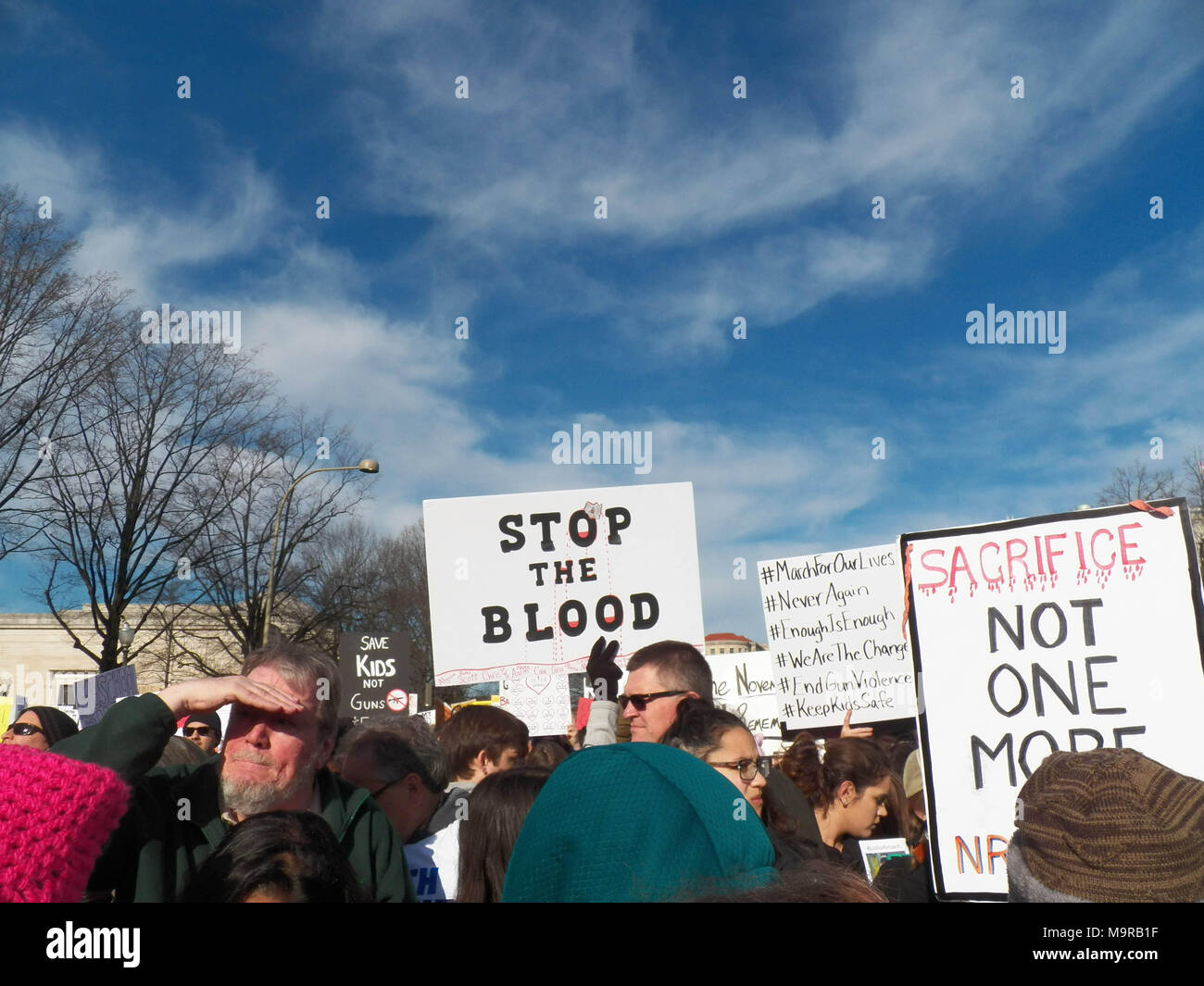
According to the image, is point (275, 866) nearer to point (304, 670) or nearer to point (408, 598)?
point (304, 670)

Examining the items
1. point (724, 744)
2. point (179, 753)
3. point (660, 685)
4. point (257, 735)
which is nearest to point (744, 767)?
point (724, 744)

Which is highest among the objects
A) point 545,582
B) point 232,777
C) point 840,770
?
point 545,582

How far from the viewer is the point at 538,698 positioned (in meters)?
6.23

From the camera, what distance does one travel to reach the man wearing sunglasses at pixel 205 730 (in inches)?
280

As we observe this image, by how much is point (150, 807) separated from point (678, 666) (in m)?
2.43

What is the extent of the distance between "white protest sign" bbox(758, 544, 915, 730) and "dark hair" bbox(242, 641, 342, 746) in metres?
6.36

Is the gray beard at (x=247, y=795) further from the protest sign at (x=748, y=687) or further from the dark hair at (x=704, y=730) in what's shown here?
the protest sign at (x=748, y=687)

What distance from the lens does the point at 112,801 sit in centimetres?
182

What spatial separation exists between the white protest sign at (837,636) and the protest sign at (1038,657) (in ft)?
17.3

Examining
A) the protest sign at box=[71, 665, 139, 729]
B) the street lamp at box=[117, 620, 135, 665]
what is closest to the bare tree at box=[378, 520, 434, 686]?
the street lamp at box=[117, 620, 135, 665]

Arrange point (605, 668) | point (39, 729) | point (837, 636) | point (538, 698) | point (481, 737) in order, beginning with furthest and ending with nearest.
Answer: point (837, 636) → point (538, 698) → point (605, 668) → point (39, 729) → point (481, 737)

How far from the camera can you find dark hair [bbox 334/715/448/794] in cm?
365

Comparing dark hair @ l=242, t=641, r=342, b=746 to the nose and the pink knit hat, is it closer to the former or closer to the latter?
the nose
